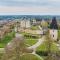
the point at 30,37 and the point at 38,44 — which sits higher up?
the point at 30,37

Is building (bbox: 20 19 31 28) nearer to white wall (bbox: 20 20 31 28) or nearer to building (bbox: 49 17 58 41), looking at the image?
white wall (bbox: 20 20 31 28)

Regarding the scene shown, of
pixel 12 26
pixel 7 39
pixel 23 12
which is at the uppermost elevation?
pixel 23 12

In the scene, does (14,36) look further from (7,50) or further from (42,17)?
(42,17)

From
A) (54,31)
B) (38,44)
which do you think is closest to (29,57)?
(38,44)

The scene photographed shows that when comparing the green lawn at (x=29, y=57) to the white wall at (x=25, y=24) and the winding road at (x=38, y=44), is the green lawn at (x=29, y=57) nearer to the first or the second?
the winding road at (x=38, y=44)

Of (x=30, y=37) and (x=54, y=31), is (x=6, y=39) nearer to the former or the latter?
(x=30, y=37)

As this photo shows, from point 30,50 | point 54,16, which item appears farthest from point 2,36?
point 54,16

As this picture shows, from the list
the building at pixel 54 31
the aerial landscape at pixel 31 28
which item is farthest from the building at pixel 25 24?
the building at pixel 54 31

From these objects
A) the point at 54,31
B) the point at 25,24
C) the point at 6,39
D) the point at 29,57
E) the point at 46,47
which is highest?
the point at 25,24

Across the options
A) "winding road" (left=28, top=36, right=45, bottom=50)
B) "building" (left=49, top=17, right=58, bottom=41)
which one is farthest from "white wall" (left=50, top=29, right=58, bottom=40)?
"winding road" (left=28, top=36, right=45, bottom=50)
